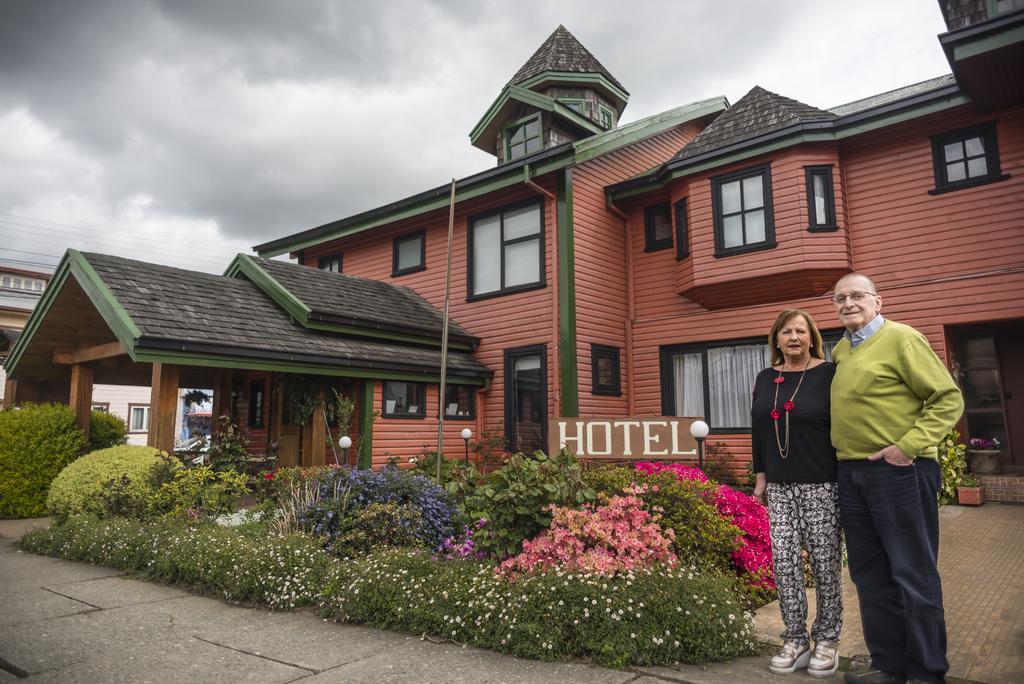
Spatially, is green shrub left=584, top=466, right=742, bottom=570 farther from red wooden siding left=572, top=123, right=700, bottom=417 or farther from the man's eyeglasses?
red wooden siding left=572, top=123, right=700, bottom=417

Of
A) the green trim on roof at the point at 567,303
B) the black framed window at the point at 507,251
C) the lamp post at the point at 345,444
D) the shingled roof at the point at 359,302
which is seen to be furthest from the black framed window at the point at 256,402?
the green trim on roof at the point at 567,303

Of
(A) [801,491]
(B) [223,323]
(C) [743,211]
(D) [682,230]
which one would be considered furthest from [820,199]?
(B) [223,323]

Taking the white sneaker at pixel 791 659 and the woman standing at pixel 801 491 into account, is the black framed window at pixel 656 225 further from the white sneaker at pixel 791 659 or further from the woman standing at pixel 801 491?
the white sneaker at pixel 791 659

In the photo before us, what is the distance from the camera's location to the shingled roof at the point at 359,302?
44.0ft

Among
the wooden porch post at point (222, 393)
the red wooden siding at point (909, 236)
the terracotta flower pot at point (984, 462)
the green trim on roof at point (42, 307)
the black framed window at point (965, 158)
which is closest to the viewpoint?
the red wooden siding at point (909, 236)

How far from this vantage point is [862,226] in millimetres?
12492

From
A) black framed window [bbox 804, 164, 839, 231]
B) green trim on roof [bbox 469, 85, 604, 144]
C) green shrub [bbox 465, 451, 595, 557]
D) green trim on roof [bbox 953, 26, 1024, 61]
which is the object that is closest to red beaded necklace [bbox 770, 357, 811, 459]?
green shrub [bbox 465, 451, 595, 557]

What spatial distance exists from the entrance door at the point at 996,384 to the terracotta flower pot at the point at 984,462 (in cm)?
75

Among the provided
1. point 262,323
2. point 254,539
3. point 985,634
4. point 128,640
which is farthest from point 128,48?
point 985,634

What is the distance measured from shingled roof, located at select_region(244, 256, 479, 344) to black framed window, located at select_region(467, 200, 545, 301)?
1.23 m

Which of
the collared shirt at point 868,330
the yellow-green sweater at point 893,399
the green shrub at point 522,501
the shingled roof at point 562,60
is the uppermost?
the shingled roof at point 562,60

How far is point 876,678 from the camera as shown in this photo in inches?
144

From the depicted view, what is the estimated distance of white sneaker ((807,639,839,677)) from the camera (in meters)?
3.89

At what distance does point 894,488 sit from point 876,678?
1029 mm
